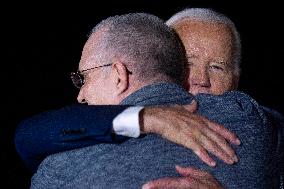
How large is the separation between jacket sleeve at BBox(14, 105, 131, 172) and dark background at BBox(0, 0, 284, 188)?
2.22 meters

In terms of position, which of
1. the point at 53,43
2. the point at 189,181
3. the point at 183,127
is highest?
the point at 183,127

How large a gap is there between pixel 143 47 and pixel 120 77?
0.12m

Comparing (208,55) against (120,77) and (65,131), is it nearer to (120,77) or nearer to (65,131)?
(120,77)

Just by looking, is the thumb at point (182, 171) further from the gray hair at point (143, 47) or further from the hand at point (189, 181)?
the gray hair at point (143, 47)

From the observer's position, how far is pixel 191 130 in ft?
4.65

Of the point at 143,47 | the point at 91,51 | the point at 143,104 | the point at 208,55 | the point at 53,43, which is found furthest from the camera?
the point at 53,43

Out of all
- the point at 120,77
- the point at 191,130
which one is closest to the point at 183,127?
the point at 191,130

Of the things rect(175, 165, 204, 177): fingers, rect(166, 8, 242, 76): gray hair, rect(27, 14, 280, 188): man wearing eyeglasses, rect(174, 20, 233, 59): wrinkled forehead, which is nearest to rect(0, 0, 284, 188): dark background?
rect(166, 8, 242, 76): gray hair

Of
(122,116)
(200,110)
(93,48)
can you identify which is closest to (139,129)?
(122,116)

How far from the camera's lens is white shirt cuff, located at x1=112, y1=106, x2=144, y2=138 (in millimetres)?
1337

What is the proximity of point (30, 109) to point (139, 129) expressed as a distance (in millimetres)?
2573

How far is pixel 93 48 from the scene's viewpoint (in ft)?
5.48

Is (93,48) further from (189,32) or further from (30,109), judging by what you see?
(30,109)

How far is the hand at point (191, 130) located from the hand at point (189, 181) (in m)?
0.04
